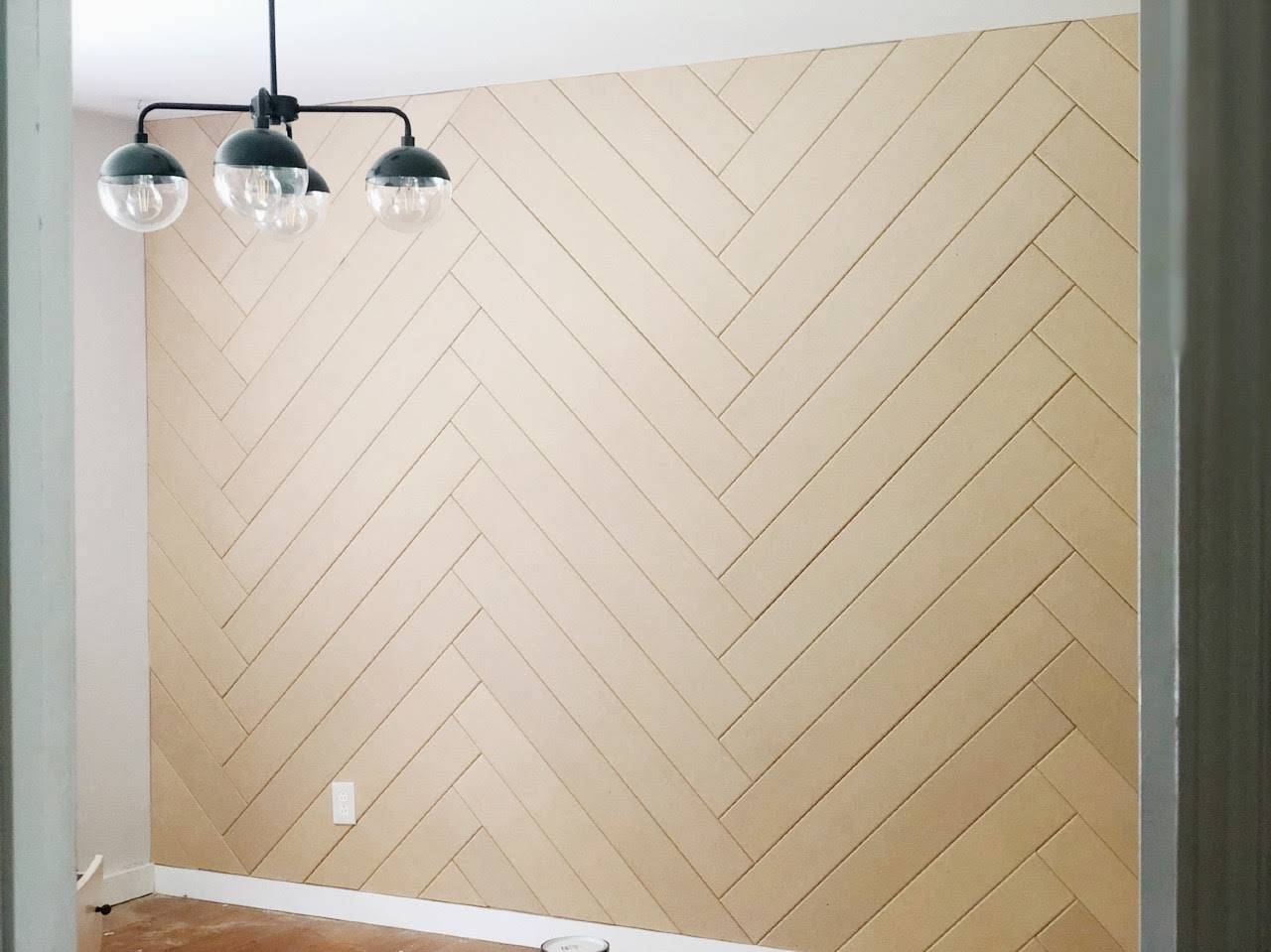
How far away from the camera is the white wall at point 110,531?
4.54 m

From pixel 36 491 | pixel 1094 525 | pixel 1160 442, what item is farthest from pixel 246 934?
pixel 1160 442

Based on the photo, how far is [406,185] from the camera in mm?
2447

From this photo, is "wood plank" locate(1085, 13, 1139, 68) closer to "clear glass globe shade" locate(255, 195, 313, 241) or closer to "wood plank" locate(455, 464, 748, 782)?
"wood plank" locate(455, 464, 748, 782)

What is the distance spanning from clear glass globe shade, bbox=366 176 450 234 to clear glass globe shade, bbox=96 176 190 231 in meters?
0.36

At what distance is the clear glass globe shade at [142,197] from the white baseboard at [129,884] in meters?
3.07

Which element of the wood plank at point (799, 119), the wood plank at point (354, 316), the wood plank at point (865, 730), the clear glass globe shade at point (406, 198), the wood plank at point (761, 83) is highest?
the wood plank at point (354, 316)

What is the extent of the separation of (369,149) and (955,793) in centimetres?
285

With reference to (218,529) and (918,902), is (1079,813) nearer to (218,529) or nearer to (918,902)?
(918,902)

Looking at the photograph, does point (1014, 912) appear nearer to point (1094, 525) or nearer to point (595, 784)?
point (1094, 525)

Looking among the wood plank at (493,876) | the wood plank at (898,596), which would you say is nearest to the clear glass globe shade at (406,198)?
the wood plank at (898,596)

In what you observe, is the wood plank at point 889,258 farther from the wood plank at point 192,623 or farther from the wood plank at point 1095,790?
the wood plank at point 192,623

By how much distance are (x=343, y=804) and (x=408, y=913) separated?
0.44 m

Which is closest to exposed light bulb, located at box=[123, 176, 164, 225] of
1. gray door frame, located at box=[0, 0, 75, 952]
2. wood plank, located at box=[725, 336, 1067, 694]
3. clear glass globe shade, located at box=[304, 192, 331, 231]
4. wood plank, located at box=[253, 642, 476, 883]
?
clear glass globe shade, located at box=[304, 192, 331, 231]

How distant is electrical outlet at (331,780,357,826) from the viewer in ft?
14.5
